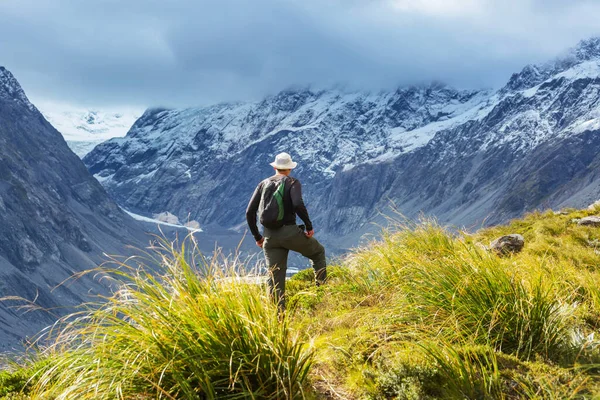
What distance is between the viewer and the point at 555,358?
4938 mm

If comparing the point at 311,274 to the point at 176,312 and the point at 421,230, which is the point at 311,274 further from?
the point at 176,312

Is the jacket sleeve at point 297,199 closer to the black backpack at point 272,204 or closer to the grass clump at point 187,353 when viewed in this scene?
the black backpack at point 272,204

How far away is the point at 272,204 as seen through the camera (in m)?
8.23

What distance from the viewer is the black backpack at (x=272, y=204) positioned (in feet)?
26.9

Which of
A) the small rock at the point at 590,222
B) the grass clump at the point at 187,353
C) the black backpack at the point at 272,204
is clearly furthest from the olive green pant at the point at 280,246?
the small rock at the point at 590,222

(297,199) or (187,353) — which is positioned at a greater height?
(297,199)

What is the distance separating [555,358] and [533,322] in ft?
1.27

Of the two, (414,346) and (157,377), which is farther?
(414,346)

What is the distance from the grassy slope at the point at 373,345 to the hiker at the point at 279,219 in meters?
2.11

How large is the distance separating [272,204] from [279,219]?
27 centimetres

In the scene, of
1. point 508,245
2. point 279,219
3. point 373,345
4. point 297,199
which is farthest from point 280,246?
point 508,245

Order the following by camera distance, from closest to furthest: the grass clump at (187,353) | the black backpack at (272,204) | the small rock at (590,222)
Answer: the grass clump at (187,353) → the black backpack at (272,204) → the small rock at (590,222)

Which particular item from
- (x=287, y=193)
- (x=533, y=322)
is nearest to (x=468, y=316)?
(x=533, y=322)

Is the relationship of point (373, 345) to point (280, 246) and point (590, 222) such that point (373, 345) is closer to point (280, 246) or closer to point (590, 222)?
point (280, 246)
